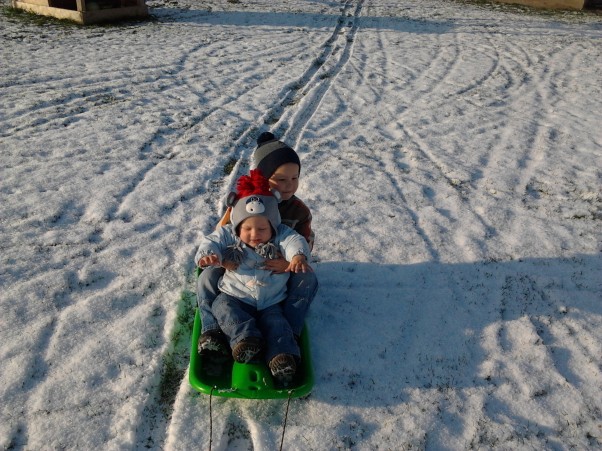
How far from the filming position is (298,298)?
346 centimetres

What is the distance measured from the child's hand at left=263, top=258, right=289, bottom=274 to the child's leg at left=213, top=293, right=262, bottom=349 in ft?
0.96

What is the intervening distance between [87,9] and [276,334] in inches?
494

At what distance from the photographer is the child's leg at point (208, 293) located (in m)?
3.31

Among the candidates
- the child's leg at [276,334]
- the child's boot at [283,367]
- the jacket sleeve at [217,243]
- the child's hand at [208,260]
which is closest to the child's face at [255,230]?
the jacket sleeve at [217,243]

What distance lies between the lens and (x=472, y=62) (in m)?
10.9

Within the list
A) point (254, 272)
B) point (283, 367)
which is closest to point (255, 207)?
point (254, 272)

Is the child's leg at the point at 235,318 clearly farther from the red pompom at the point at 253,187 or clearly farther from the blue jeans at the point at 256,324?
the red pompom at the point at 253,187

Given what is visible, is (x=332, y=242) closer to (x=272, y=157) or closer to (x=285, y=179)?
(x=285, y=179)

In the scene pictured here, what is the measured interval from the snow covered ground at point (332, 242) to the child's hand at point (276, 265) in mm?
655

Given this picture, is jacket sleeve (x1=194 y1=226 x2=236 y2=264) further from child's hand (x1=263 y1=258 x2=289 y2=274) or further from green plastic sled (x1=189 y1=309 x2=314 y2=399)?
green plastic sled (x1=189 y1=309 x2=314 y2=399)

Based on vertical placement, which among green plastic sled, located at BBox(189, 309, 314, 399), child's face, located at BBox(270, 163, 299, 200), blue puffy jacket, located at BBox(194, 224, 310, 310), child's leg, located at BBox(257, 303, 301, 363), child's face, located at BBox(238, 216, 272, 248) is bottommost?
green plastic sled, located at BBox(189, 309, 314, 399)

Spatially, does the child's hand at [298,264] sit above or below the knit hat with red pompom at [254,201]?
below

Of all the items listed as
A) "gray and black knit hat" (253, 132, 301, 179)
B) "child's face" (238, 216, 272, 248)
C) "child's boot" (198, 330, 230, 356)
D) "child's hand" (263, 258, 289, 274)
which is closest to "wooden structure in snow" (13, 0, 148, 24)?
"gray and black knit hat" (253, 132, 301, 179)

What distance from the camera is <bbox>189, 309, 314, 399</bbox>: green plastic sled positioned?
3004mm
